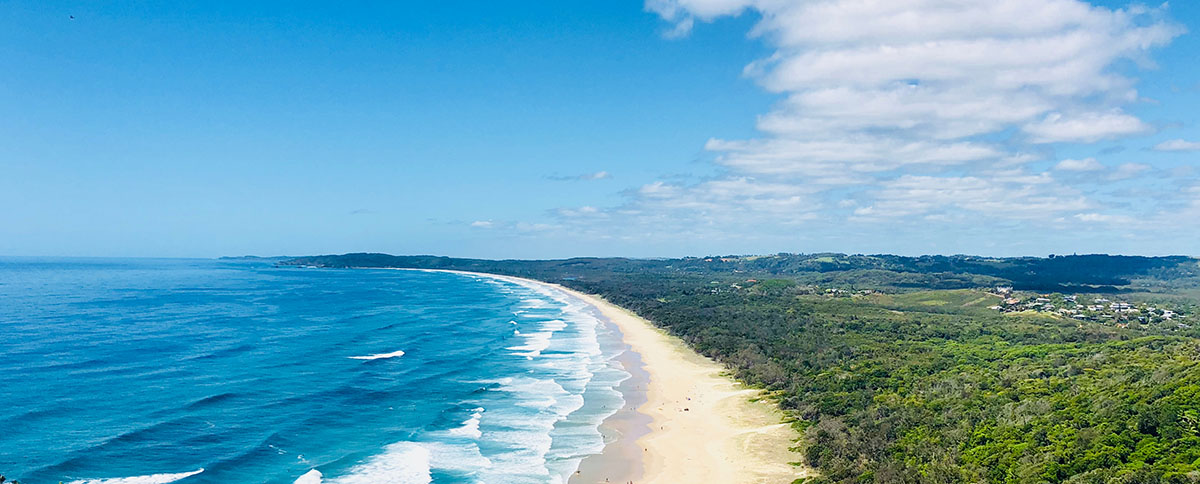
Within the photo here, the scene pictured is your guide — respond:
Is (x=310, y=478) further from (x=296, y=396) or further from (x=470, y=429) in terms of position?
(x=296, y=396)

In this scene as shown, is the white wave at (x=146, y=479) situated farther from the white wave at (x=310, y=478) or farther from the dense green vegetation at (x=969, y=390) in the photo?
the dense green vegetation at (x=969, y=390)

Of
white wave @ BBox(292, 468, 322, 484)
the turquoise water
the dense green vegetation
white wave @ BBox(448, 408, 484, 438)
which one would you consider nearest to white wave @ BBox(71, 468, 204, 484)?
the turquoise water

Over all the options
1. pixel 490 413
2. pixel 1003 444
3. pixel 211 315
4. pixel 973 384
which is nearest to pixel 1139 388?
pixel 1003 444

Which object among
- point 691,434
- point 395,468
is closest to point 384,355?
point 395,468

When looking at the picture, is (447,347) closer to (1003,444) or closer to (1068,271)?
(1003,444)

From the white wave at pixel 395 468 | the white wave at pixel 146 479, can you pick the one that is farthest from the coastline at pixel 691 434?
the white wave at pixel 146 479

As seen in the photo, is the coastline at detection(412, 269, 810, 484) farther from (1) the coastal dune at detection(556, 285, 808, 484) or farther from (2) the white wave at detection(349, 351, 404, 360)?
(2) the white wave at detection(349, 351, 404, 360)
